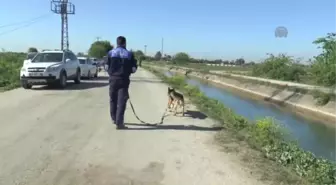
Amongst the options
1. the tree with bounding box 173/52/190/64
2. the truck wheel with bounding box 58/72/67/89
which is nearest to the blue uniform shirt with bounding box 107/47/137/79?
the truck wheel with bounding box 58/72/67/89

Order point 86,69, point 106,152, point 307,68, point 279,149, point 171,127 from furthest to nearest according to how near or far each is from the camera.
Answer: point 307,68, point 86,69, point 171,127, point 279,149, point 106,152

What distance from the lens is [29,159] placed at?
6.74 meters

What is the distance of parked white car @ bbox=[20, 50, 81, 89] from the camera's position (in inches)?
795

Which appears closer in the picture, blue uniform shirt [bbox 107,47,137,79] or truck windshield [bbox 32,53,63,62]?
blue uniform shirt [bbox 107,47,137,79]

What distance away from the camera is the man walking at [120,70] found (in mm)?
9312

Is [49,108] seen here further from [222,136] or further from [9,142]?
[222,136]

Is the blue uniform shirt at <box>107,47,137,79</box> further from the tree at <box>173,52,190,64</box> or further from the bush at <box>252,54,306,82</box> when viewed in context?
the tree at <box>173,52,190,64</box>

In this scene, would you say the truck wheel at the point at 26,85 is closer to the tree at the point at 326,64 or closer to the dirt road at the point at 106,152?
the dirt road at the point at 106,152

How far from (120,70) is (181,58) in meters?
129

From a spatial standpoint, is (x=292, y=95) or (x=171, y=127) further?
(x=292, y=95)

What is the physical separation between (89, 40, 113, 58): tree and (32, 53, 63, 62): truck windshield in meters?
79.8

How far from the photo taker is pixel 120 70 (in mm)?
9391

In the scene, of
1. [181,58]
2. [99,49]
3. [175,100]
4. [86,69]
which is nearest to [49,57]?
[86,69]

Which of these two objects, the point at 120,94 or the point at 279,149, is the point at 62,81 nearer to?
the point at 120,94
